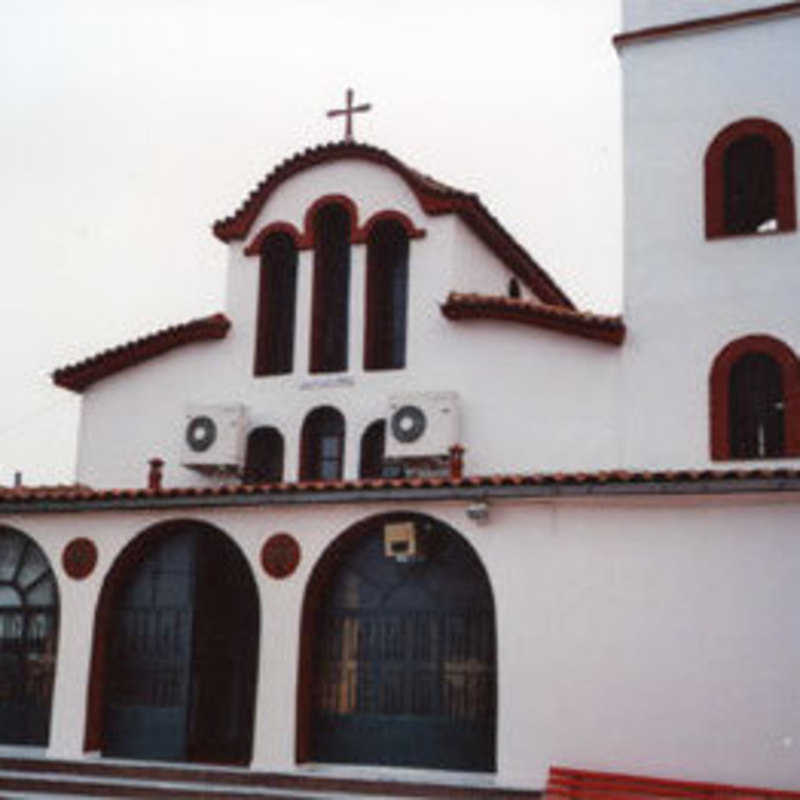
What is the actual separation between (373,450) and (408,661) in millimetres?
4528

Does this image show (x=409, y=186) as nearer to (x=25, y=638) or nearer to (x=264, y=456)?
(x=264, y=456)

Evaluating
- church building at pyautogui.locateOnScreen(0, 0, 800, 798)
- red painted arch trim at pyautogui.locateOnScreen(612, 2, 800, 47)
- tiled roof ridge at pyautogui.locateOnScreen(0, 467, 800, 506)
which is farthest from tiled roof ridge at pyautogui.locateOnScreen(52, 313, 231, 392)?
red painted arch trim at pyautogui.locateOnScreen(612, 2, 800, 47)

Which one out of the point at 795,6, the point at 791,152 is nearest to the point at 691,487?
the point at 791,152

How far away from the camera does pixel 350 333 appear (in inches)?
752

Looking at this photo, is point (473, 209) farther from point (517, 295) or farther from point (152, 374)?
point (152, 374)

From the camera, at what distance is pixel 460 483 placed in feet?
47.2

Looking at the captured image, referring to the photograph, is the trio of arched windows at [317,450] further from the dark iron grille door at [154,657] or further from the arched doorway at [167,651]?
the dark iron grille door at [154,657]

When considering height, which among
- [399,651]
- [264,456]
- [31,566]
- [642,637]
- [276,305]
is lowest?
[399,651]

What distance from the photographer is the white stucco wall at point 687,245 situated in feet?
55.0

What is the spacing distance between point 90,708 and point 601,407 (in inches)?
314

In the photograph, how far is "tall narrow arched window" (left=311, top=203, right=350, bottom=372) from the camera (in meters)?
19.3

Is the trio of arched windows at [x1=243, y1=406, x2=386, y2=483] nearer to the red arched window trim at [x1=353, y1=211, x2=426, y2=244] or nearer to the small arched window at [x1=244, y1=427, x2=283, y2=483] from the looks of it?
the small arched window at [x1=244, y1=427, x2=283, y2=483]

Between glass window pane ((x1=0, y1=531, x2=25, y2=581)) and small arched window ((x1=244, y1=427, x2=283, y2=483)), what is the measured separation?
365 centimetres

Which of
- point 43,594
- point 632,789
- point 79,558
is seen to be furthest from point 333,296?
point 632,789
